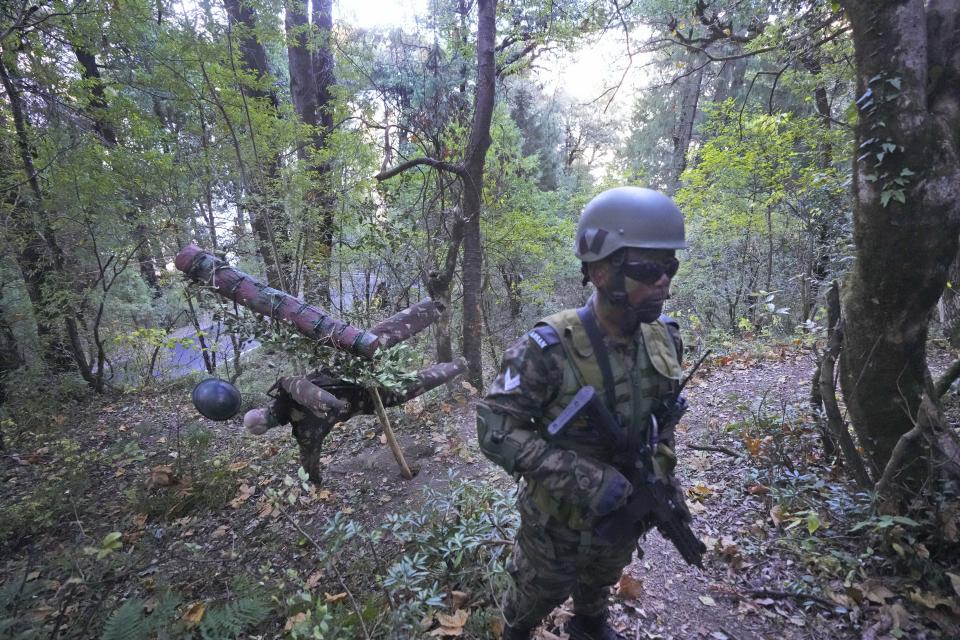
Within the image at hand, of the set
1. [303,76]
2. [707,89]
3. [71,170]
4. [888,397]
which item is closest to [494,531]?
[888,397]

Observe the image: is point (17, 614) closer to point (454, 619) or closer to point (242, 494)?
point (454, 619)

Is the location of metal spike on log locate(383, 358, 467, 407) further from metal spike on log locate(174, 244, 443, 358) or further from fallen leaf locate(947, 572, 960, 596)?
fallen leaf locate(947, 572, 960, 596)

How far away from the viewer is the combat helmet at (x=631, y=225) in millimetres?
1910

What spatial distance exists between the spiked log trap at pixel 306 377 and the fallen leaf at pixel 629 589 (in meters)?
2.72

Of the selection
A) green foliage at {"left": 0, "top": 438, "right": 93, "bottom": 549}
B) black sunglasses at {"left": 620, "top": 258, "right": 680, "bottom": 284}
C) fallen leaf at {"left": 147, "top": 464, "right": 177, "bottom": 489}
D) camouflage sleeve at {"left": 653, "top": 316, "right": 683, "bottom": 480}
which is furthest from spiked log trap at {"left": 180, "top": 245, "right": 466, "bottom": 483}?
black sunglasses at {"left": 620, "top": 258, "right": 680, "bottom": 284}

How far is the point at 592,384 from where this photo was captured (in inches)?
77.0

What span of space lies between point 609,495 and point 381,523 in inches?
128

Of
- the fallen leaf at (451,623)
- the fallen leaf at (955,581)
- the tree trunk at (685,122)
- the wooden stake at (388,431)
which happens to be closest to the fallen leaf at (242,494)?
the wooden stake at (388,431)

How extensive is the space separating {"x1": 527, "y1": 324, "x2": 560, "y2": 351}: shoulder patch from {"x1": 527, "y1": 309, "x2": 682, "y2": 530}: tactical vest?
0.02 metres

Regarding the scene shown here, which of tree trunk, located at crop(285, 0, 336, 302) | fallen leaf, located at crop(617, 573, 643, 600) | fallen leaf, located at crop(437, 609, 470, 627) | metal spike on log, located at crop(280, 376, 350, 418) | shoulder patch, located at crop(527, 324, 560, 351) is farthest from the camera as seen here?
tree trunk, located at crop(285, 0, 336, 302)

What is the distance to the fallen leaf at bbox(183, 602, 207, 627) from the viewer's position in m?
2.60

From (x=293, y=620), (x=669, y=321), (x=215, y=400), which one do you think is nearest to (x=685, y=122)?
(x=669, y=321)

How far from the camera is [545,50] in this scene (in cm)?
756

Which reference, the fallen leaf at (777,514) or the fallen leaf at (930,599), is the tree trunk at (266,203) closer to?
the fallen leaf at (777,514)
